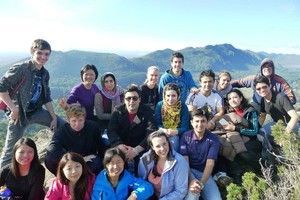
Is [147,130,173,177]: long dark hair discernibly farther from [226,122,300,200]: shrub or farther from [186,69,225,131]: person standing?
[186,69,225,131]: person standing

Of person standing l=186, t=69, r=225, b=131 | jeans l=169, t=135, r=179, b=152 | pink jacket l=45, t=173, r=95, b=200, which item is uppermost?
person standing l=186, t=69, r=225, b=131

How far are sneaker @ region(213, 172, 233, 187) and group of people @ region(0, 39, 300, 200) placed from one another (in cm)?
3

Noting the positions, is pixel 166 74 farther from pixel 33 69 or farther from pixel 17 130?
pixel 17 130

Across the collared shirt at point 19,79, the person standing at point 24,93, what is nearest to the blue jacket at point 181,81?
the person standing at point 24,93

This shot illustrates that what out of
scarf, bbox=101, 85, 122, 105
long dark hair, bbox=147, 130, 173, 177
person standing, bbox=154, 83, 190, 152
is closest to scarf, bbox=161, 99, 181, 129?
person standing, bbox=154, 83, 190, 152

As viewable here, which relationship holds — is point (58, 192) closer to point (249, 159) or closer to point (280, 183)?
point (280, 183)

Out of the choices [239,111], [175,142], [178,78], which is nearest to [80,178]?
[175,142]

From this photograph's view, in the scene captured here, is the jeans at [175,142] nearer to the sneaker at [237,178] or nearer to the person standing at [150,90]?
the sneaker at [237,178]

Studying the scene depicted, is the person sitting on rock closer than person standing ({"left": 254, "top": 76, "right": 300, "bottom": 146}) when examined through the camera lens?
Yes

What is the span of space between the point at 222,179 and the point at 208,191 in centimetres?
41

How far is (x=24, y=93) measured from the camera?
19.6 feet

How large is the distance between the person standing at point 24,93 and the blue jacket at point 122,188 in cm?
247

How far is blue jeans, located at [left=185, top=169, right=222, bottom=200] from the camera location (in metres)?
5.01

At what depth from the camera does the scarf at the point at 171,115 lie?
20.3 ft
